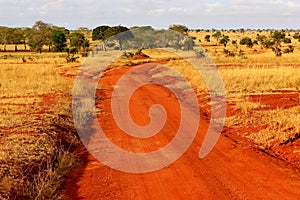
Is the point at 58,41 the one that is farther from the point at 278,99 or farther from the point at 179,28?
the point at 278,99

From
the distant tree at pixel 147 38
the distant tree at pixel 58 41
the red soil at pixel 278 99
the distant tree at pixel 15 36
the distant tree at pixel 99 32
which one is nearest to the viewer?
the red soil at pixel 278 99

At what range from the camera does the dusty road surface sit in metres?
→ 6.20

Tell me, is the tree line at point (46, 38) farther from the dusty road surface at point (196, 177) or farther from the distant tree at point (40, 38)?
the dusty road surface at point (196, 177)

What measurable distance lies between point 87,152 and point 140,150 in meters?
1.23

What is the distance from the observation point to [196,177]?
22.7 ft

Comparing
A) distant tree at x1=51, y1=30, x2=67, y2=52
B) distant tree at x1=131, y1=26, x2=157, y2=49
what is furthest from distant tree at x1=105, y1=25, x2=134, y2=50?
Result: distant tree at x1=51, y1=30, x2=67, y2=52

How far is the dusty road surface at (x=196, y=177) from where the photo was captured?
6199mm

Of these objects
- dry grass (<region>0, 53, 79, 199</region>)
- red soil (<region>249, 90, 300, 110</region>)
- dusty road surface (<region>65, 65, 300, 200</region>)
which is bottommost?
dusty road surface (<region>65, 65, 300, 200</region>)

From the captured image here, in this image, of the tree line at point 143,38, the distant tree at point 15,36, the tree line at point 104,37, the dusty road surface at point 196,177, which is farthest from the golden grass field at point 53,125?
the distant tree at point 15,36

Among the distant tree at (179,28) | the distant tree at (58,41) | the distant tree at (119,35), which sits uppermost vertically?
the distant tree at (179,28)

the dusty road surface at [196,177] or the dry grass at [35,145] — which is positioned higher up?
the dry grass at [35,145]

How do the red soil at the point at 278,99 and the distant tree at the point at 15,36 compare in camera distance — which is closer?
the red soil at the point at 278,99

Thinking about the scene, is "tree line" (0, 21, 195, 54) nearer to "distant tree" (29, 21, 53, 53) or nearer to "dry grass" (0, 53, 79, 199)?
"distant tree" (29, 21, 53, 53)

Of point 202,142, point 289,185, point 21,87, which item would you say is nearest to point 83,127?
point 202,142
